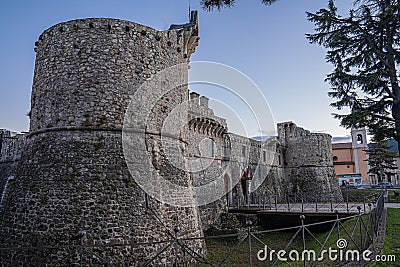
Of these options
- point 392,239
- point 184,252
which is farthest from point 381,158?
point 184,252

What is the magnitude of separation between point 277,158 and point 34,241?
23673 mm

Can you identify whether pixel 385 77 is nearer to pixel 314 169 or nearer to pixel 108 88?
pixel 108 88

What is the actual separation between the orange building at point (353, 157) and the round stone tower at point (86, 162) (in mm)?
38172

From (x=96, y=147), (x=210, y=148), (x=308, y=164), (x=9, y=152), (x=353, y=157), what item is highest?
(x=353, y=157)

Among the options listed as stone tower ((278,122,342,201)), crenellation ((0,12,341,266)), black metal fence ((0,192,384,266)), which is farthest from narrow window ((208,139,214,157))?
stone tower ((278,122,342,201))

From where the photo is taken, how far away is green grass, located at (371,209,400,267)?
18.4ft

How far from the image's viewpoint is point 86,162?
6965 mm

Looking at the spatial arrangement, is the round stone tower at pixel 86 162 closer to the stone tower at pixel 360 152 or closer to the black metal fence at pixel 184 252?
the black metal fence at pixel 184 252

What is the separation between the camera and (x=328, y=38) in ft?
41.3

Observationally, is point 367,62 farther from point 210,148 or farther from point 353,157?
point 353,157

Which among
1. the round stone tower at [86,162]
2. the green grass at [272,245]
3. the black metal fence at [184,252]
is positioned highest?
the round stone tower at [86,162]


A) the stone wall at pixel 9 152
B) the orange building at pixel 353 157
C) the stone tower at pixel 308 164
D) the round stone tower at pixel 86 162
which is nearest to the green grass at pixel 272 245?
the round stone tower at pixel 86 162

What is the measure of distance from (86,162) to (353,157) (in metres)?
48.5

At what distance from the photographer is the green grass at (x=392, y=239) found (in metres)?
5.60
